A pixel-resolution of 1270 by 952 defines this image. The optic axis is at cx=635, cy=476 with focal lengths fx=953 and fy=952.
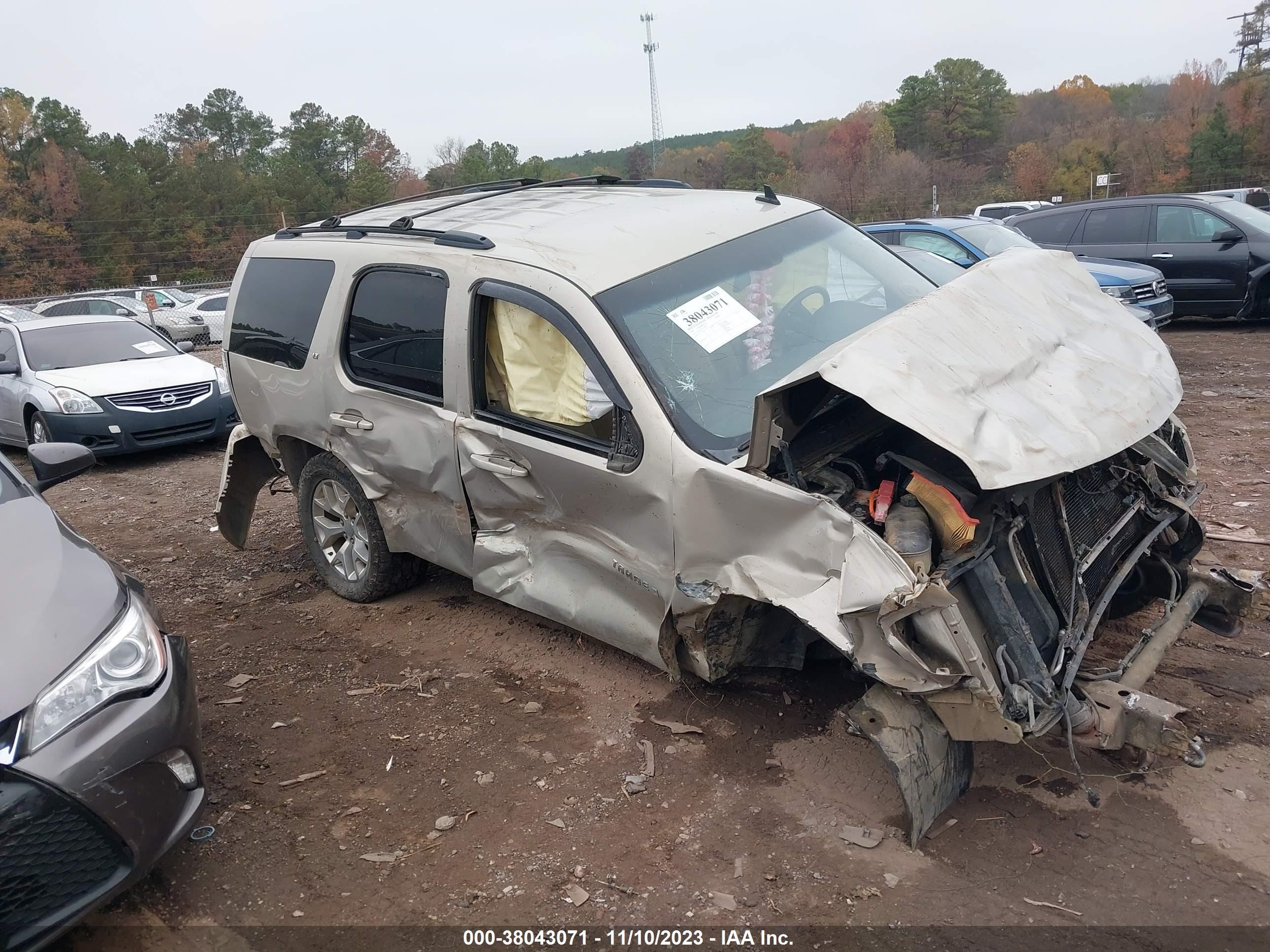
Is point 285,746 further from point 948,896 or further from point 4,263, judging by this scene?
point 4,263

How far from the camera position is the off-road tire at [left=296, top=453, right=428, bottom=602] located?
16.6ft

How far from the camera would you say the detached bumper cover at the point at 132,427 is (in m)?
9.33

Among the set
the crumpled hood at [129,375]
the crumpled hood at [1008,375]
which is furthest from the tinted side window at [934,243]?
the crumpled hood at [129,375]

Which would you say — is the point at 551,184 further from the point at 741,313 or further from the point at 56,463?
the point at 56,463

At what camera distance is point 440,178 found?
191 feet

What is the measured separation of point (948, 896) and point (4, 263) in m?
44.8

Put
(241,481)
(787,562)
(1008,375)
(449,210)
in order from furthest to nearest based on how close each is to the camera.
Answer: (241,481) → (449,210) → (1008,375) → (787,562)

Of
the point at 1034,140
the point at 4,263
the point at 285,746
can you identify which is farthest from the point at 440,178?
the point at 285,746

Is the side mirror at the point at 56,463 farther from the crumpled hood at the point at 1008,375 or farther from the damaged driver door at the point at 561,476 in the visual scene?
the crumpled hood at the point at 1008,375

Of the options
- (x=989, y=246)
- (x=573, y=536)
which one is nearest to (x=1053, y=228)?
(x=989, y=246)

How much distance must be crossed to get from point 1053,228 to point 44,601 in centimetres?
1271

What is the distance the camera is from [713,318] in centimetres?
387

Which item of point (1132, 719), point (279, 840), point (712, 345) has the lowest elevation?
point (279, 840)

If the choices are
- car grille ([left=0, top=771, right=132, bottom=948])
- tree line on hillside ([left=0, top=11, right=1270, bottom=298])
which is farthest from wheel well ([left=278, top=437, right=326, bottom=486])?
tree line on hillside ([left=0, top=11, right=1270, bottom=298])
